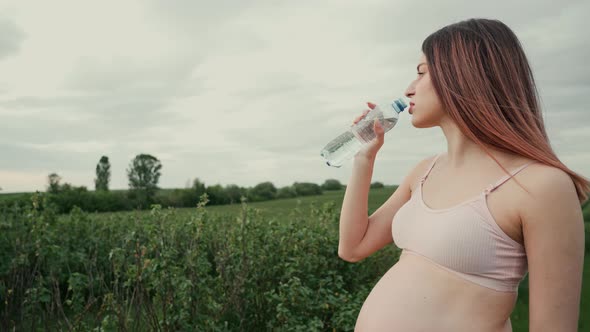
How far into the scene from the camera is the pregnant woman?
1.65m

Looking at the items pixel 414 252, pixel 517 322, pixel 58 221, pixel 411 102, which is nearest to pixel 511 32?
pixel 411 102

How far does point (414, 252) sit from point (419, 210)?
147 mm

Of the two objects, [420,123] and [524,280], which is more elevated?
[420,123]

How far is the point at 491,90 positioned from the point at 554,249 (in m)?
0.55

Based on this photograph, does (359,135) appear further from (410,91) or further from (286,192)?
(286,192)

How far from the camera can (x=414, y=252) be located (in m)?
1.89

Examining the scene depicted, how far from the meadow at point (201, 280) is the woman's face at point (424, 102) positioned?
2053 mm

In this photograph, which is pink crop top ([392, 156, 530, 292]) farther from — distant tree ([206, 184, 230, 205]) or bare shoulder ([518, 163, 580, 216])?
distant tree ([206, 184, 230, 205])

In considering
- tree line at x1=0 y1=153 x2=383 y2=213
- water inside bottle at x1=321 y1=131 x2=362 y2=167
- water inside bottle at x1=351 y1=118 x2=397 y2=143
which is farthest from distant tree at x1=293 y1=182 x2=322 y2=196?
water inside bottle at x1=351 y1=118 x2=397 y2=143

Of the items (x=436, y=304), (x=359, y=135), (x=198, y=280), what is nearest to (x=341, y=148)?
(x=359, y=135)

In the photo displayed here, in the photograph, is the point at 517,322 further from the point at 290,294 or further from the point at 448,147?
the point at 448,147

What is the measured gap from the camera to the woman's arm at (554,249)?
162cm

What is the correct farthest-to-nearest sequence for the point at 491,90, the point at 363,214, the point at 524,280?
the point at 524,280
the point at 363,214
the point at 491,90

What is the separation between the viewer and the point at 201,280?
375cm
